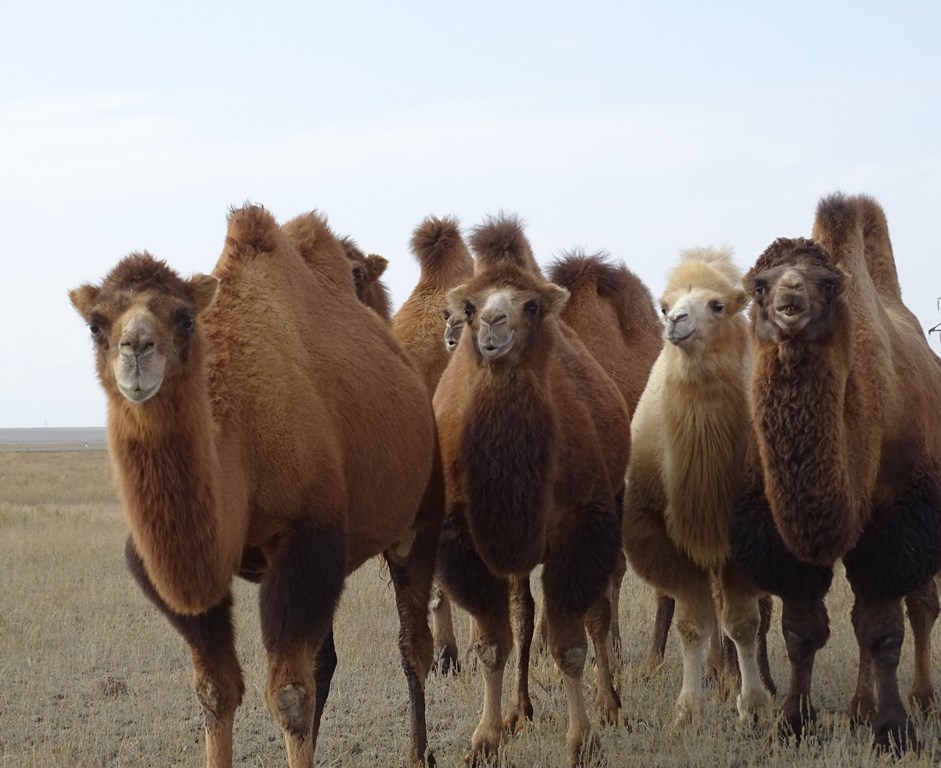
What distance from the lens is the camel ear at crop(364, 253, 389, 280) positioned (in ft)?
29.7

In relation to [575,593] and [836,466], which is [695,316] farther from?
[575,593]

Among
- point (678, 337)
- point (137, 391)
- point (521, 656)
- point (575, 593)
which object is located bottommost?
point (521, 656)

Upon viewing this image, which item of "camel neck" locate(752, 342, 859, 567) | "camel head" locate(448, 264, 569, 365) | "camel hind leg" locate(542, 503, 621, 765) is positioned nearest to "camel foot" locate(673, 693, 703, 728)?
"camel hind leg" locate(542, 503, 621, 765)

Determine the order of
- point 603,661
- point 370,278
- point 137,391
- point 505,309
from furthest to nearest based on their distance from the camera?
1. point 370,278
2. point 603,661
3. point 505,309
4. point 137,391

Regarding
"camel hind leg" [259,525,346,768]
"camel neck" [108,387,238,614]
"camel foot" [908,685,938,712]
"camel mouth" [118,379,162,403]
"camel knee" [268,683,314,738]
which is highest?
"camel mouth" [118,379,162,403]

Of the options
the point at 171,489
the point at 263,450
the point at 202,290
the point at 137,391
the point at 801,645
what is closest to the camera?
the point at 137,391

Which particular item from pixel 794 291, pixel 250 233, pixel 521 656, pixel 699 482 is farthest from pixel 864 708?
pixel 250 233

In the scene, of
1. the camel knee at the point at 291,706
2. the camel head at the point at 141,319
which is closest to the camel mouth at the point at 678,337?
the camel head at the point at 141,319

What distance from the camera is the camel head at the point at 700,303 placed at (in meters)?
7.09

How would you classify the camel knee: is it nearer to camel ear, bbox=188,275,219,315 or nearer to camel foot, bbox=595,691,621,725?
camel ear, bbox=188,275,219,315

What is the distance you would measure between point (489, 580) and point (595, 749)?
1094 mm

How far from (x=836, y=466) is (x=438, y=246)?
404 centimetres

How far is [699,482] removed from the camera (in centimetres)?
724

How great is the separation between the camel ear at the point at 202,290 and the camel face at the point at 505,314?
1.64 m
